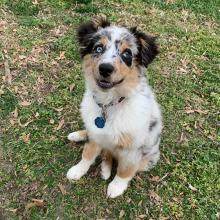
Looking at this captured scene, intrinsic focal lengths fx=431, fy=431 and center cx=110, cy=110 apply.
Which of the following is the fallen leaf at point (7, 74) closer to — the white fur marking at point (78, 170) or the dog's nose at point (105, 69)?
the white fur marking at point (78, 170)

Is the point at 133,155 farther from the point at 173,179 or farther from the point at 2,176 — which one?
the point at 2,176

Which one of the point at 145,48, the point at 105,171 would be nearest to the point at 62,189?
the point at 105,171

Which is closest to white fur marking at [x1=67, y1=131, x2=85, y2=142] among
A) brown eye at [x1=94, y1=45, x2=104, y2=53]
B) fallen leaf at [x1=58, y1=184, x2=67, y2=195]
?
fallen leaf at [x1=58, y1=184, x2=67, y2=195]

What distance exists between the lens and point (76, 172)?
15.5 ft

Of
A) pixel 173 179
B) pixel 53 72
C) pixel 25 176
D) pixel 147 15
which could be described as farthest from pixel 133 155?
pixel 147 15

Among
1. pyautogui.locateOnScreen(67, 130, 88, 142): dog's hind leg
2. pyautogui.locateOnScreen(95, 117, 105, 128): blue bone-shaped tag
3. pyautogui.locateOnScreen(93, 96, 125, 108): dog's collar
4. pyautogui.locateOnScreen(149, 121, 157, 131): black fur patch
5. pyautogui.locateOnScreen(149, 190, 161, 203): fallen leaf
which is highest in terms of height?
pyautogui.locateOnScreen(93, 96, 125, 108): dog's collar

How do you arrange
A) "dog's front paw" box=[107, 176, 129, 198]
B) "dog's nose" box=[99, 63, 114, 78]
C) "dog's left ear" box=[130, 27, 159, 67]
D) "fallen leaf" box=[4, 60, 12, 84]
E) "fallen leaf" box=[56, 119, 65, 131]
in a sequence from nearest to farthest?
"dog's nose" box=[99, 63, 114, 78] → "dog's left ear" box=[130, 27, 159, 67] → "dog's front paw" box=[107, 176, 129, 198] → "fallen leaf" box=[56, 119, 65, 131] → "fallen leaf" box=[4, 60, 12, 84]

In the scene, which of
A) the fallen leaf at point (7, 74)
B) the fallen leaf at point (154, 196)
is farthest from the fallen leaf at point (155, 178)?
the fallen leaf at point (7, 74)

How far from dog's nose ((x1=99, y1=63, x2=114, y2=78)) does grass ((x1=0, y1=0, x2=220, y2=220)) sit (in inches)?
59.3

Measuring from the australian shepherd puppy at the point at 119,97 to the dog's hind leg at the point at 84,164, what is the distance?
72mm

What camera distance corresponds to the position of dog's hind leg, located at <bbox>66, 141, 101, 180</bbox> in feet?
15.4

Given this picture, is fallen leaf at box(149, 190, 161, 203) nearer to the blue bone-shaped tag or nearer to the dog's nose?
the blue bone-shaped tag

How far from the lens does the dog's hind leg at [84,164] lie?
469 centimetres

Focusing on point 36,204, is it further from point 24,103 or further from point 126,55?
point 126,55
